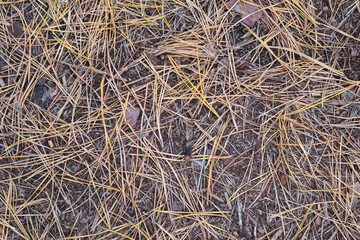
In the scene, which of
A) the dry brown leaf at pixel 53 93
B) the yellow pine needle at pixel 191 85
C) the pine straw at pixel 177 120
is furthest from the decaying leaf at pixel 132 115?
the dry brown leaf at pixel 53 93

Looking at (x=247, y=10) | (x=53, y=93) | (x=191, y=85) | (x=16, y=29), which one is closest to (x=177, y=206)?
(x=191, y=85)

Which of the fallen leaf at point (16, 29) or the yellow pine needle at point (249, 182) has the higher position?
the fallen leaf at point (16, 29)

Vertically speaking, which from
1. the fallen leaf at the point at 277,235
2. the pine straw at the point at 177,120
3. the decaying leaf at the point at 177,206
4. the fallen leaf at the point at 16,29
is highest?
the fallen leaf at the point at 16,29

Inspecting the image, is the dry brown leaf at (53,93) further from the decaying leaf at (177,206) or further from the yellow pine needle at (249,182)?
the yellow pine needle at (249,182)

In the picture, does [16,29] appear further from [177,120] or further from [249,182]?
[249,182]

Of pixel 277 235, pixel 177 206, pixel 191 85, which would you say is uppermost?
pixel 191 85

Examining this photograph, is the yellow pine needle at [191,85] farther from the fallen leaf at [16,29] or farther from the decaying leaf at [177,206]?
the fallen leaf at [16,29]

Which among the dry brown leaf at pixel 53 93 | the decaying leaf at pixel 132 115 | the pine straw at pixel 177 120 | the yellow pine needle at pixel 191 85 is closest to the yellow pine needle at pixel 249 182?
the pine straw at pixel 177 120
